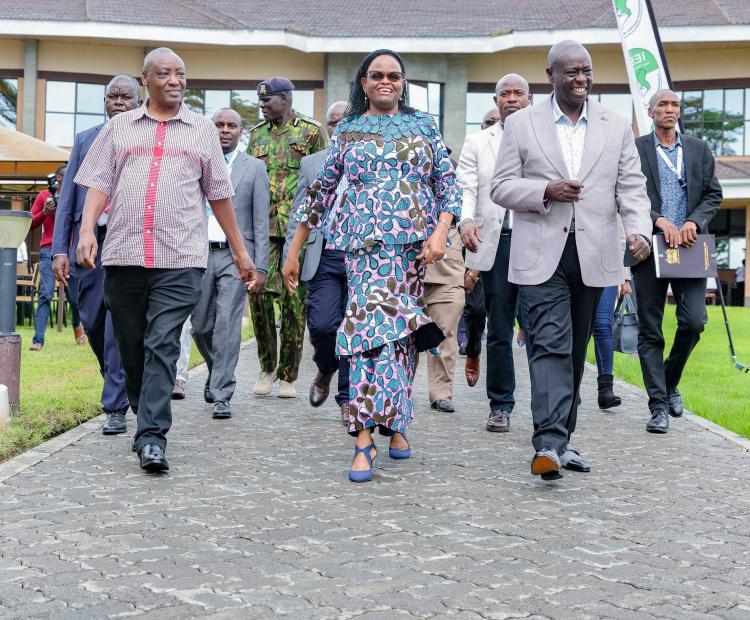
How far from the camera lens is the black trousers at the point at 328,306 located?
26.0 feet

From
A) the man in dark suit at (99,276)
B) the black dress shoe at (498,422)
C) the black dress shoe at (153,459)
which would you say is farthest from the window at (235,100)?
the black dress shoe at (153,459)

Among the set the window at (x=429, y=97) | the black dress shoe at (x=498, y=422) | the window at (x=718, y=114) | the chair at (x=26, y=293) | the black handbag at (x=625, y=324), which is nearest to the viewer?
the black dress shoe at (x=498, y=422)

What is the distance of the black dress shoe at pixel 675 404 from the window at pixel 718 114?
2564cm

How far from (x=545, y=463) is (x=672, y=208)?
10.8 ft

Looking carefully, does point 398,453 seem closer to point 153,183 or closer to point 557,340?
point 557,340

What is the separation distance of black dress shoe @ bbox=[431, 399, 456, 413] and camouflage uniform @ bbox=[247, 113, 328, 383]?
1.22 meters

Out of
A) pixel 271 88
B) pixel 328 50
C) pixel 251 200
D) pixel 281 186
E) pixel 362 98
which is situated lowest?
pixel 251 200

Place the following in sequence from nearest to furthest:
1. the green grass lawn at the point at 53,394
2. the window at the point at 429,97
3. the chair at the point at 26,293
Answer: the green grass lawn at the point at 53,394 → the chair at the point at 26,293 → the window at the point at 429,97

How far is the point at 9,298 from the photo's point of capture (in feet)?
25.1

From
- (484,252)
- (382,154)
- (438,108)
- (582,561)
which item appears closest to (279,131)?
(484,252)

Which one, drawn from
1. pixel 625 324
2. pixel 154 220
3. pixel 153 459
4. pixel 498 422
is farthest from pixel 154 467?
pixel 625 324

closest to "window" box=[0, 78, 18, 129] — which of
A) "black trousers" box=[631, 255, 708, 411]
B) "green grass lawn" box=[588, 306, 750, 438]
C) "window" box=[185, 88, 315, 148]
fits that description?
"window" box=[185, 88, 315, 148]

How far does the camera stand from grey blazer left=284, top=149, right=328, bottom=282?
26.3ft

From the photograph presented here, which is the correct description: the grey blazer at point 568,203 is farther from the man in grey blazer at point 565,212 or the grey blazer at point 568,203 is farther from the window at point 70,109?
the window at point 70,109
